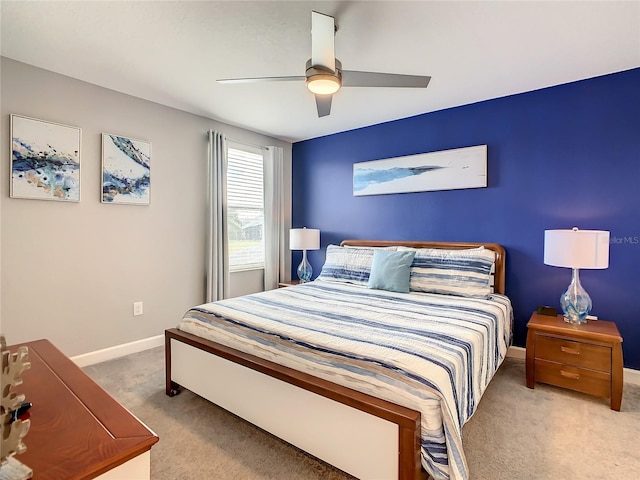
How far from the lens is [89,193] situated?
9.61 ft

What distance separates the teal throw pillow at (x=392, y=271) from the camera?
9.92 feet

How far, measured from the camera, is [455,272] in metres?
2.94

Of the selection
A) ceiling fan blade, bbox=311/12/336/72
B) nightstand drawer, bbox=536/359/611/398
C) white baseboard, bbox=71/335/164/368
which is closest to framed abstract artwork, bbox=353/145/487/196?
nightstand drawer, bbox=536/359/611/398

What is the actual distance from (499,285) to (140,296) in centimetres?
354

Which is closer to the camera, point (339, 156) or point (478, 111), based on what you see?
point (478, 111)

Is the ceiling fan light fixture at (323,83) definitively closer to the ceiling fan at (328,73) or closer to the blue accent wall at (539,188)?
the ceiling fan at (328,73)

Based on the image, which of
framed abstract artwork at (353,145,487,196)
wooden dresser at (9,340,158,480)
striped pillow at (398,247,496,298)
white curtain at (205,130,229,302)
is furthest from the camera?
white curtain at (205,130,229,302)

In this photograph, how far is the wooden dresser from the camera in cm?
82

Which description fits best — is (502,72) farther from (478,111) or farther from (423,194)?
(423,194)

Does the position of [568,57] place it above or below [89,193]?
above

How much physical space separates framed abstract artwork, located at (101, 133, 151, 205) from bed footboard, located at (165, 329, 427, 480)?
61.9 inches

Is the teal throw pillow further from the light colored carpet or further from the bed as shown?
the light colored carpet

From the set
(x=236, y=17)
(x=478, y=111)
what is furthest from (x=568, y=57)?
(x=236, y=17)

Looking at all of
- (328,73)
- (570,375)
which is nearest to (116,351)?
(328,73)
